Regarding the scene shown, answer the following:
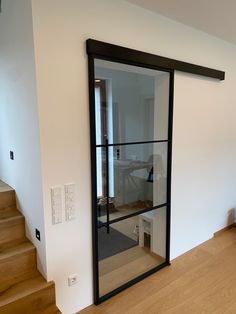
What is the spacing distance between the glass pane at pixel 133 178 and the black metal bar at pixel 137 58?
84 cm

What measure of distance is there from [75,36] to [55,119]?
70 centimetres

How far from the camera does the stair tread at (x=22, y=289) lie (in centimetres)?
172

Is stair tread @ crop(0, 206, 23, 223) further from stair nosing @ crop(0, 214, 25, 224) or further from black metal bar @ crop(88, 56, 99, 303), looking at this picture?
black metal bar @ crop(88, 56, 99, 303)

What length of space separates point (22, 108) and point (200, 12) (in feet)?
6.59

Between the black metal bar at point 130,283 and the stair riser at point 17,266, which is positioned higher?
the stair riser at point 17,266

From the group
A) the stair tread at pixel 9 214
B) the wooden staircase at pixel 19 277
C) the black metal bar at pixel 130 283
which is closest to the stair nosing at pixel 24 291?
the wooden staircase at pixel 19 277

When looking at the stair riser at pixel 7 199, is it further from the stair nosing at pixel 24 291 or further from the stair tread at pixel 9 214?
the stair nosing at pixel 24 291

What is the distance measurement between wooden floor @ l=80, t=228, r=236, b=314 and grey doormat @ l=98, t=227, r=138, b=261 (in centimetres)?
44

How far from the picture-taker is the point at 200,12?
2.32 m

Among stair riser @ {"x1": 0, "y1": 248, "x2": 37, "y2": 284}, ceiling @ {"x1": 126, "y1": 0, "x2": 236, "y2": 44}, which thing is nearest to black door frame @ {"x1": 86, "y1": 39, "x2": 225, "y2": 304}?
ceiling @ {"x1": 126, "y1": 0, "x2": 236, "y2": 44}

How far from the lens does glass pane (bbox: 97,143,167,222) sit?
228 centimetres

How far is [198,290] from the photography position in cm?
240

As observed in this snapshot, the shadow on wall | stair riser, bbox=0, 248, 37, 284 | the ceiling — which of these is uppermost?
the ceiling

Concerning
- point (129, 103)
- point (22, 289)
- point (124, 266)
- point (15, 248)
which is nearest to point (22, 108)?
point (129, 103)
